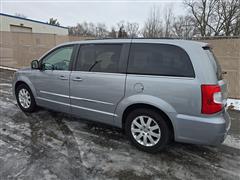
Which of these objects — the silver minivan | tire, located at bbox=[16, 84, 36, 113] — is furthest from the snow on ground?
tire, located at bbox=[16, 84, 36, 113]

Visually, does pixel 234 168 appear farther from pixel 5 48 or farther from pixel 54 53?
pixel 5 48

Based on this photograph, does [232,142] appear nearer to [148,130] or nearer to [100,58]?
[148,130]

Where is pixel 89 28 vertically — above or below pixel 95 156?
above

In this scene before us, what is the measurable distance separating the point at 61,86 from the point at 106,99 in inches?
44.0

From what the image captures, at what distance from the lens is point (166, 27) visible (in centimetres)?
2403

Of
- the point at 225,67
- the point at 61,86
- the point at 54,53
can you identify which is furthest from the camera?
the point at 225,67

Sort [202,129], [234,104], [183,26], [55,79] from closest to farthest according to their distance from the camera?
[202,129], [55,79], [234,104], [183,26]

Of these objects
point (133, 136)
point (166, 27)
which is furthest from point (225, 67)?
point (166, 27)

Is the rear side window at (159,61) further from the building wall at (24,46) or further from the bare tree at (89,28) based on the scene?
the bare tree at (89,28)

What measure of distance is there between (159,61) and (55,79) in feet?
7.12

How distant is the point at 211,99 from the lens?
84.3 inches

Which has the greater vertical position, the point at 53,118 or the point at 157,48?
the point at 157,48

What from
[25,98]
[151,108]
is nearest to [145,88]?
[151,108]

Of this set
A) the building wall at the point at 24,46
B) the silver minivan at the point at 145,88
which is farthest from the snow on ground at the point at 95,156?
the building wall at the point at 24,46
